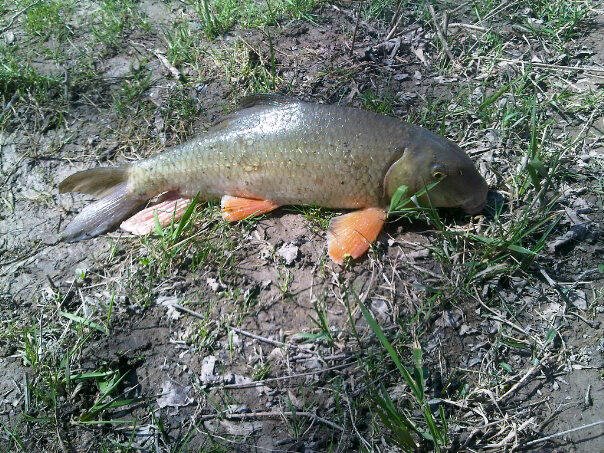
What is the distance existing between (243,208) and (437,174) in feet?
3.88

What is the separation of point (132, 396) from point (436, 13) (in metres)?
3.89

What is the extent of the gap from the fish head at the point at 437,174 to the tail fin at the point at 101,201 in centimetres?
166

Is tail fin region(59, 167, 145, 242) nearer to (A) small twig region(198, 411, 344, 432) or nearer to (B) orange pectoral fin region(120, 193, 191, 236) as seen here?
(B) orange pectoral fin region(120, 193, 191, 236)

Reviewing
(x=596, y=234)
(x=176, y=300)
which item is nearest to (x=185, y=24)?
(x=176, y=300)

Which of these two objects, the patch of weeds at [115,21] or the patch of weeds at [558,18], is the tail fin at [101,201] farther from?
the patch of weeds at [558,18]

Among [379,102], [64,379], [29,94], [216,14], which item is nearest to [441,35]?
[379,102]

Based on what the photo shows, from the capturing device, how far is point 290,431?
2717 millimetres

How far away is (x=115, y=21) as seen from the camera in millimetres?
5133

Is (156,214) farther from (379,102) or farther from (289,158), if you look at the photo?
(379,102)

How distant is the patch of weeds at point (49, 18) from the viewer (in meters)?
5.16

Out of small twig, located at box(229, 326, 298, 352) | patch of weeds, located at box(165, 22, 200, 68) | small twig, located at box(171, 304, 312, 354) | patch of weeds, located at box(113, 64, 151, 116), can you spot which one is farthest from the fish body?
patch of weeds, located at box(165, 22, 200, 68)

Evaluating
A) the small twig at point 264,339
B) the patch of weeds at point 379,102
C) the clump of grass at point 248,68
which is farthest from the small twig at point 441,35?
the small twig at point 264,339

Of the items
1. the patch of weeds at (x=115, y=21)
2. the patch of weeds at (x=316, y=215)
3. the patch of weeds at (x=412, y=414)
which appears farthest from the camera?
the patch of weeds at (x=115, y=21)

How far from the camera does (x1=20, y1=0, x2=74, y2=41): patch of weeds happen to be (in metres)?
5.16
